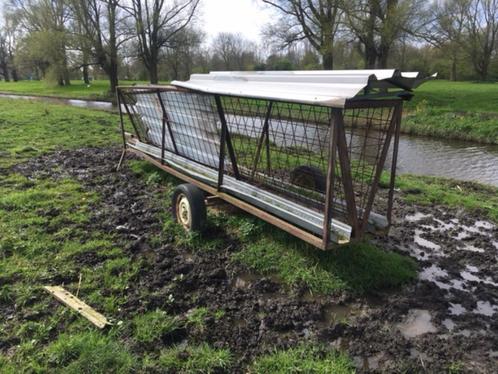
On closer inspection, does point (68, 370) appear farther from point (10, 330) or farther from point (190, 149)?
point (190, 149)

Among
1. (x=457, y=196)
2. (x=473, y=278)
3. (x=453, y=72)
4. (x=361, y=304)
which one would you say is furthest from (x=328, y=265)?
(x=453, y=72)

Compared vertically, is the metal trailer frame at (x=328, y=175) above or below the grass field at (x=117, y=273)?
above

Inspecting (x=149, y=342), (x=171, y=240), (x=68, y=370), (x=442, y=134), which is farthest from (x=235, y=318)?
(x=442, y=134)

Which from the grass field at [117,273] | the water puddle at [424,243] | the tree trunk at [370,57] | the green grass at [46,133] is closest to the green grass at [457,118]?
the tree trunk at [370,57]

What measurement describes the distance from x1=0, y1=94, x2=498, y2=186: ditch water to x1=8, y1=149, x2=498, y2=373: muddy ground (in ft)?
17.1

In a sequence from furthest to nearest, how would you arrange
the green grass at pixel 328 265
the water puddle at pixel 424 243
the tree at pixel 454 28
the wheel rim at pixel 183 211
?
the tree at pixel 454 28 → the wheel rim at pixel 183 211 → the water puddle at pixel 424 243 → the green grass at pixel 328 265

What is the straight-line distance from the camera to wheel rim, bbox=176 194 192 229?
4676 mm

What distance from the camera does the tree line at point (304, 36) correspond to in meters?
23.3

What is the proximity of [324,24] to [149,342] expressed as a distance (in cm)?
2520

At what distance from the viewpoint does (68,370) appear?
2.56 m

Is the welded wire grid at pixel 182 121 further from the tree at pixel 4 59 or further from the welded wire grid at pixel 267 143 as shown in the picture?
the tree at pixel 4 59

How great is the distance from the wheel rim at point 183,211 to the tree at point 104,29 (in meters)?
28.6

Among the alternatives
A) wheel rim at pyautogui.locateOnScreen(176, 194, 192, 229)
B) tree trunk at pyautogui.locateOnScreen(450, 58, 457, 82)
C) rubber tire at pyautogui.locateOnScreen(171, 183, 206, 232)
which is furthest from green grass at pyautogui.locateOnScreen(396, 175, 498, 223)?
tree trunk at pyautogui.locateOnScreen(450, 58, 457, 82)

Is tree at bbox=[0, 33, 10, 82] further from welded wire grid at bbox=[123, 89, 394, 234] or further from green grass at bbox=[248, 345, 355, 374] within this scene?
green grass at bbox=[248, 345, 355, 374]
